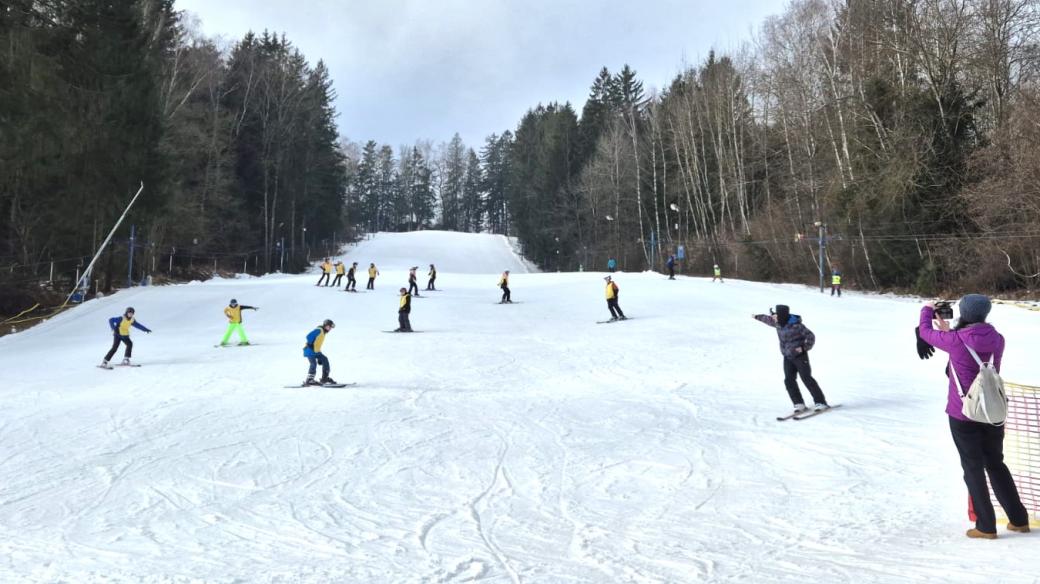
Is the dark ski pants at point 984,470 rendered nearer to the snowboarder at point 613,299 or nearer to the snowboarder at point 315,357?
the snowboarder at point 315,357

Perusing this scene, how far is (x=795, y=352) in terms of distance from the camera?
9.12 metres

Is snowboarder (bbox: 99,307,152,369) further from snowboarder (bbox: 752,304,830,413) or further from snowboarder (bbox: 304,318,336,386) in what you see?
snowboarder (bbox: 752,304,830,413)

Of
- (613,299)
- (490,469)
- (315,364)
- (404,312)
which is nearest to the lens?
(490,469)

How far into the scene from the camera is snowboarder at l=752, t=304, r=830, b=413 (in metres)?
9.10

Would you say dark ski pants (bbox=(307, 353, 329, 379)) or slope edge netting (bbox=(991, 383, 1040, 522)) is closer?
slope edge netting (bbox=(991, 383, 1040, 522))

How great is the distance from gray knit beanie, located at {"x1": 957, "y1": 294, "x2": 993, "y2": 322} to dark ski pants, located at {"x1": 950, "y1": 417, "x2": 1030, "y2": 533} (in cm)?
73

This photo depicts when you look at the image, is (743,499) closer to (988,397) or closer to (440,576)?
(988,397)

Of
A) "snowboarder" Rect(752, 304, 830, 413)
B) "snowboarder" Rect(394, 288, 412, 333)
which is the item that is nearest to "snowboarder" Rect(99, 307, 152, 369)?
"snowboarder" Rect(394, 288, 412, 333)

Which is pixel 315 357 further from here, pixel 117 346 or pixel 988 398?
pixel 988 398

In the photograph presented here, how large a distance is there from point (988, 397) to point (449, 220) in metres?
118

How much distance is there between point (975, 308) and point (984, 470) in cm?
116

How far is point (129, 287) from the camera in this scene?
28938 millimetres

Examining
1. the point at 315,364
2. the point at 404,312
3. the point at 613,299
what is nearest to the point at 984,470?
the point at 315,364

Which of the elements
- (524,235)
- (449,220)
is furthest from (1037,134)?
(449,220)
